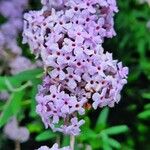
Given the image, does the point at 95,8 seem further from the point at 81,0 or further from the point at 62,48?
the point at 62,48

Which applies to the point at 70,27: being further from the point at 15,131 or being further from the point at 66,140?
the point at 15,131

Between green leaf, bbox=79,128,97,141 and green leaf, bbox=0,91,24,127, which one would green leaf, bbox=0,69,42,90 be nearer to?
green leaf, bbox=0,91,24,127

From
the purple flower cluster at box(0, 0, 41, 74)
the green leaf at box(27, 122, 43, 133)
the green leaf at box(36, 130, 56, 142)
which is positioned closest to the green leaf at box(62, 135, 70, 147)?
the green leaf at box(36, 130, 56, 142)

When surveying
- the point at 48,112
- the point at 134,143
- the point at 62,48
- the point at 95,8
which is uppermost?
the point at 95,8

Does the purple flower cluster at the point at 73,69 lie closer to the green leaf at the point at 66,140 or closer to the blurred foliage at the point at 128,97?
the green leaf at the point at 66,140

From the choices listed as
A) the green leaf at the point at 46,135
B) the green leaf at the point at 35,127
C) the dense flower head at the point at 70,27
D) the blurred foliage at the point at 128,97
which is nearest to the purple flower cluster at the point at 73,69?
the dense flower head at the point at 70,27

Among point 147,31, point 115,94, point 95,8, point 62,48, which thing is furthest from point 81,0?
point 147,31
